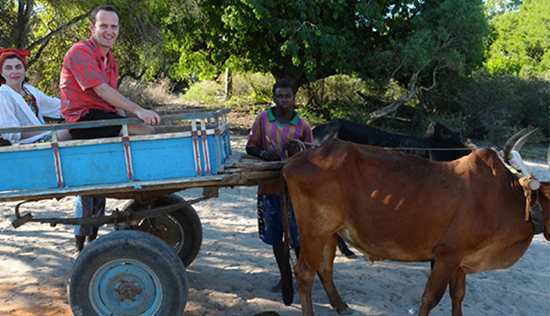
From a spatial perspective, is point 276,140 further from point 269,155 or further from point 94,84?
point 94,84

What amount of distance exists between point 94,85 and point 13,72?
46.7 inches

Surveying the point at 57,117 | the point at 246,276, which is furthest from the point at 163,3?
the point at 246,276

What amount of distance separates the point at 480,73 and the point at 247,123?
7.98 meters

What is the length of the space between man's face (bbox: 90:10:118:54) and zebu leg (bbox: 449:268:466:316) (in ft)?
11.3

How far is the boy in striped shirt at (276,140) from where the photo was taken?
152 inches

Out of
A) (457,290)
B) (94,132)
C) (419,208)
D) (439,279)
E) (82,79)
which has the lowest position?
(457,290)

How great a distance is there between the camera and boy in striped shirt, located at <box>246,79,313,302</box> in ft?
12.7

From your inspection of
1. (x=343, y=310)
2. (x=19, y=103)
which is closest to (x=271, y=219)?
(x=343, y=310)

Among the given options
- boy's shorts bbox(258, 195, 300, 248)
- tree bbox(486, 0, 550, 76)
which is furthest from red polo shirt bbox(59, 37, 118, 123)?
tree bbox(486, 0, 550, 76)

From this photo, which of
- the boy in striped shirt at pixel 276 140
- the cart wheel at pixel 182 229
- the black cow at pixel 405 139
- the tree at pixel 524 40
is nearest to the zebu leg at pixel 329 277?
the boy in striped shirt at pixel 276 140

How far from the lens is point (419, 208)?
319 cm

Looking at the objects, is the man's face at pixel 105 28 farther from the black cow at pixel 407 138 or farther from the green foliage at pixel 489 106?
the green foliage at pixel 489 106

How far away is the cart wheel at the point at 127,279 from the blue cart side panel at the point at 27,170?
0.62 meters

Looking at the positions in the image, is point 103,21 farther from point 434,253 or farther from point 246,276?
point 434,253
